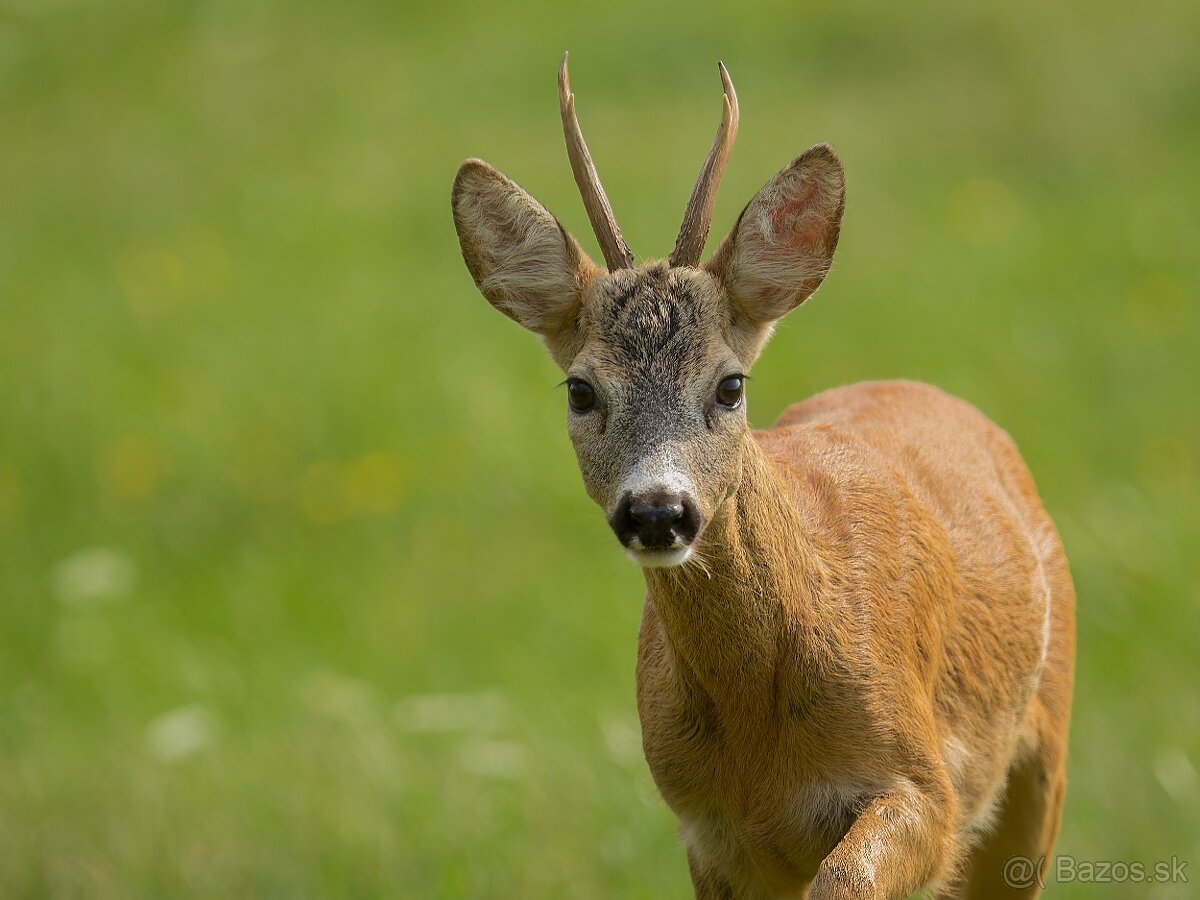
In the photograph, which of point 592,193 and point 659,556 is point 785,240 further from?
point 659,556

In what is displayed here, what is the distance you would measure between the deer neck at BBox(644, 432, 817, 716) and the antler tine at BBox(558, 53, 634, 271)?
1.99 feet

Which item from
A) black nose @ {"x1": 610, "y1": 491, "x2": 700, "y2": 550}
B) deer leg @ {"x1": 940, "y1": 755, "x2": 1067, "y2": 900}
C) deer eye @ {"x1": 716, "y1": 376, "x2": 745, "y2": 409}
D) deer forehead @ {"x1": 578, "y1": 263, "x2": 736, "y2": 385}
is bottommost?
deer leg @ {"x1": 940, "y1": 755, "x2": 1067, "y2": 900}

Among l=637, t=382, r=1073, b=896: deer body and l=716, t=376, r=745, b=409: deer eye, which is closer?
l=716, t=376, r=745, b=409: deer eye

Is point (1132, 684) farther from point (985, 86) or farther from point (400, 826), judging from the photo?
point (985, 86)

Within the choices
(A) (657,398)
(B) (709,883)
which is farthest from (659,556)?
(B) (709,883)

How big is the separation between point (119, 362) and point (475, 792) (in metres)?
6.34

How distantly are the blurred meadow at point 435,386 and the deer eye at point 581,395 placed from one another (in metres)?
1.62

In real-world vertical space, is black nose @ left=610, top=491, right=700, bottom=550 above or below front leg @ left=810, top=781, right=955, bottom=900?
above

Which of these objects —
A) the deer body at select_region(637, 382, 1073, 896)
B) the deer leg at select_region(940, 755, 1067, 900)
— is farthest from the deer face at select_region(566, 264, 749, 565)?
the deer leg at select_region(940, 755, 1067, 900)

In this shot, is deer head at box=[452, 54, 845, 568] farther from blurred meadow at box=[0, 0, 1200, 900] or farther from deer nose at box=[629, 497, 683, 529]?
blurred meadow at box=[0, 0, 1200, 900]

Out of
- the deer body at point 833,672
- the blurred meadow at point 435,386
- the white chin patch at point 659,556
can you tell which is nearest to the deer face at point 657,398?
the white chin patch at point 659,556

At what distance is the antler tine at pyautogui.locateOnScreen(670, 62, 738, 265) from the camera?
5.16 m

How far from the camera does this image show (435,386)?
12.9 metres

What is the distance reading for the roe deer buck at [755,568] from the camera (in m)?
5.00
